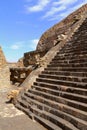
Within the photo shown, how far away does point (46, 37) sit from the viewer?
26594 mm

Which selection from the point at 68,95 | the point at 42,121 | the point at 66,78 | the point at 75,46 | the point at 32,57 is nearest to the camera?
the point at 42,121

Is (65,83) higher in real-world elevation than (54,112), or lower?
higher

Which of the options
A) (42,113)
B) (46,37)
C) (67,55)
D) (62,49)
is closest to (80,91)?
(42,113)

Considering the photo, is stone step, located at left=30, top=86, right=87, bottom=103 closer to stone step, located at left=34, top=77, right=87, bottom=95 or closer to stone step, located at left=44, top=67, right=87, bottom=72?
stone step, located at left=34, top=77, right=87, bottom=95

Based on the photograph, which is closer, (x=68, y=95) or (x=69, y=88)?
(x=68, y=95)

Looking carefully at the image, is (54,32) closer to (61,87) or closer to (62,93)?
(61,87)

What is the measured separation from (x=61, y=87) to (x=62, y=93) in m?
0.46

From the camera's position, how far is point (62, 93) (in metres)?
7.50

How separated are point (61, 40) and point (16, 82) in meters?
4.84

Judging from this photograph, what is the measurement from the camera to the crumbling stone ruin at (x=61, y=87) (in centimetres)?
628

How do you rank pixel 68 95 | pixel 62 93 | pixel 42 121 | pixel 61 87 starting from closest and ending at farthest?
pixel 42 121, pixel 68 95, pixel 62 93, pixel 61 87

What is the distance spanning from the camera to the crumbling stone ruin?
6.28m

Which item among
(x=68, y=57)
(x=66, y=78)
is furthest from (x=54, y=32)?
(x=66, y=78)

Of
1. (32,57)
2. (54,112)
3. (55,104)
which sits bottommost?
(54,112)
